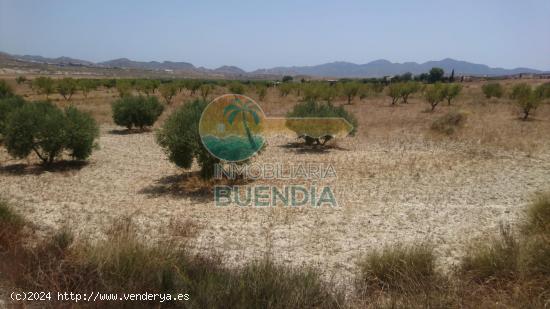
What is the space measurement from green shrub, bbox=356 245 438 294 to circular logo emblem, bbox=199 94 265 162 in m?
5.23

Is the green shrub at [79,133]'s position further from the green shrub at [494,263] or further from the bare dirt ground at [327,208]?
the green shrub at [494,263]

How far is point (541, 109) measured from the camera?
25.5m

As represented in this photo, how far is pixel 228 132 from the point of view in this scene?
9.36 m

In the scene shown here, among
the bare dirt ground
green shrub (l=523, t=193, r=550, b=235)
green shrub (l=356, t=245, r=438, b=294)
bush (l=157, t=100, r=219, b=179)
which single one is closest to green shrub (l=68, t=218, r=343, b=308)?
green shrub (l=356, t=245, r=438, b=294)

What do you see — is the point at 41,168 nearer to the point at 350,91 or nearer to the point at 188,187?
the point at 188,187

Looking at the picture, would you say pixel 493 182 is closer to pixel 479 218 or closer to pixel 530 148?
pixel 479 218

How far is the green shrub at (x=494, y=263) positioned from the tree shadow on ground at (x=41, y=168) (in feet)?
33.7

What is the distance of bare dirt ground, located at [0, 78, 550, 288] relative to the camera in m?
5.82

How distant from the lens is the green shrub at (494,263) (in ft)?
13.2

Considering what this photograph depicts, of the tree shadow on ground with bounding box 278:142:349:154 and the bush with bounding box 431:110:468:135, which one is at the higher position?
the bush with bounding box 431:110:468:135

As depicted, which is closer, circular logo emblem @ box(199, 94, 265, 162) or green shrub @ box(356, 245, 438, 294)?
green shrub @ box(356, 245, 438, 294)

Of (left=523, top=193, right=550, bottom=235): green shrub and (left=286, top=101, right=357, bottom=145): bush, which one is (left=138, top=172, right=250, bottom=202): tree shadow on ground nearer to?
(left=286, top=101, right=357, bottom=145): bush

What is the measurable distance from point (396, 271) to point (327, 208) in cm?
343

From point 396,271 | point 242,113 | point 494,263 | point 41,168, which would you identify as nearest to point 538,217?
point 494,263
